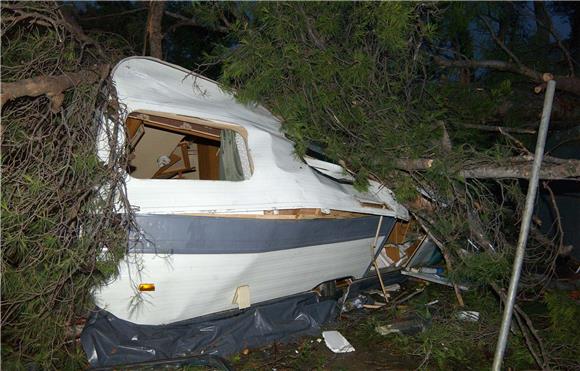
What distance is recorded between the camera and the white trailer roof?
13.2ft

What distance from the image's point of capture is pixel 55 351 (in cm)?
375

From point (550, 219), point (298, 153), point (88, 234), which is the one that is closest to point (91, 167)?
point (88, 234)

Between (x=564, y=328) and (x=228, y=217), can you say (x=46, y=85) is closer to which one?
(x=228, y=217)

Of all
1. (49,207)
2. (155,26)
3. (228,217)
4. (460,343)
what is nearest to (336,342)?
(460,343)

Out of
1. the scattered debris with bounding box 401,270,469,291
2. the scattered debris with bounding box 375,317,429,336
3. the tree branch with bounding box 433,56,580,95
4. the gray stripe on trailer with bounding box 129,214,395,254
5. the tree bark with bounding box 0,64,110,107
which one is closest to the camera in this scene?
the tree bark with bounding box 0,64,110,107

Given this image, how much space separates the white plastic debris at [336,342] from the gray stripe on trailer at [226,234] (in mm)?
998

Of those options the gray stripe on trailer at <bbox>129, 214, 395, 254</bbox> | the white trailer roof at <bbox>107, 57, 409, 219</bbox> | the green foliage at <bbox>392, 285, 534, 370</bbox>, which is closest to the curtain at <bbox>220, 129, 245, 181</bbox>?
the white trailer roof at <bbox>107, 57, 409, 219</bbox>

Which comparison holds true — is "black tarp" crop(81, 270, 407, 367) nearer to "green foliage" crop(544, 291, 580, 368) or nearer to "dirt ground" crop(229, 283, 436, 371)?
"dirt ground" crop(229, 283, 436, 371)

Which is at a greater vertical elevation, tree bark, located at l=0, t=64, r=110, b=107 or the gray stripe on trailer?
tree bark, located at l=0, t=64, r=110, b=107

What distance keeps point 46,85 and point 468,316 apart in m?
4.92

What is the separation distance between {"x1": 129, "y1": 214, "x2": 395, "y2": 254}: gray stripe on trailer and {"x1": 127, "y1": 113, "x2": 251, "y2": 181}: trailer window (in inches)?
22.2

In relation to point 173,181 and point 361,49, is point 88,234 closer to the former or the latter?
point 173,181

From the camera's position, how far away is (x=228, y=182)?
4332mm

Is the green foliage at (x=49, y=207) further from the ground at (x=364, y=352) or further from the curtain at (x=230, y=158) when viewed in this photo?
the ground at (x=364, y=352)
